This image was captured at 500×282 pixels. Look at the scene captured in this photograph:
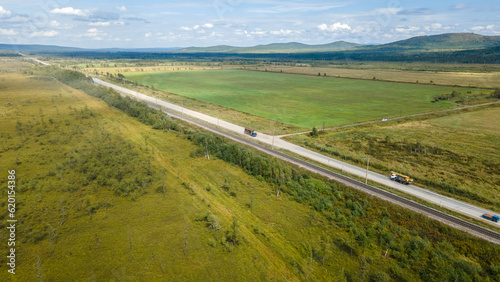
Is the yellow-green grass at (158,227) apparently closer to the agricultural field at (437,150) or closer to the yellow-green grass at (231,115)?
the agricultural field at (437,150)

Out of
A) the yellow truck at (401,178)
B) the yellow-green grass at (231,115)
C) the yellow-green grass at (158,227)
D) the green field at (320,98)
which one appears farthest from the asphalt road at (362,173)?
the green field at (320,98)

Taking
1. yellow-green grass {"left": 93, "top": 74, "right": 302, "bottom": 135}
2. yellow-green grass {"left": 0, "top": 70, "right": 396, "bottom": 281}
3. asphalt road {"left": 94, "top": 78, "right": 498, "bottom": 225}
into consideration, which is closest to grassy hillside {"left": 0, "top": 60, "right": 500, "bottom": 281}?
yellow-green grass {"left": 0, "top": 70, "right": 396, "bottom": 281}

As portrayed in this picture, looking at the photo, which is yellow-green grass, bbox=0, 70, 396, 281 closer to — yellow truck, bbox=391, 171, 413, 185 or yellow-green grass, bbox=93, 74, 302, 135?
yellow truck, bbox=391, 171, 413, 185

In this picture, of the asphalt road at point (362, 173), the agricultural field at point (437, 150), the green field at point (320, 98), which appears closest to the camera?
the asphalt road at point (362, 173)

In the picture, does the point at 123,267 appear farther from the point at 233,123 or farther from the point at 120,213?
the point at 233,123

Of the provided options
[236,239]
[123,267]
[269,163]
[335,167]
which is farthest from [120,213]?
[335,167]

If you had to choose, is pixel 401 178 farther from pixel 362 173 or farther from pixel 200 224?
pixel 200 224

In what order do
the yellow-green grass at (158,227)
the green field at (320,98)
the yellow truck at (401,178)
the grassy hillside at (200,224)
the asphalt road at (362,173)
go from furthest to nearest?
the green field at (320,98) < the yellow truck at (401,178) < the asphalt road at (362,173) < the grassy hillside at (200,224) < the yellow-green grass at (158,227)

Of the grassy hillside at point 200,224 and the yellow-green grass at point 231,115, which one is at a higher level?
the yellow-green grass at point 231,115

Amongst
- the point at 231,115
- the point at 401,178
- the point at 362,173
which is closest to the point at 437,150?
the point at 401,178
